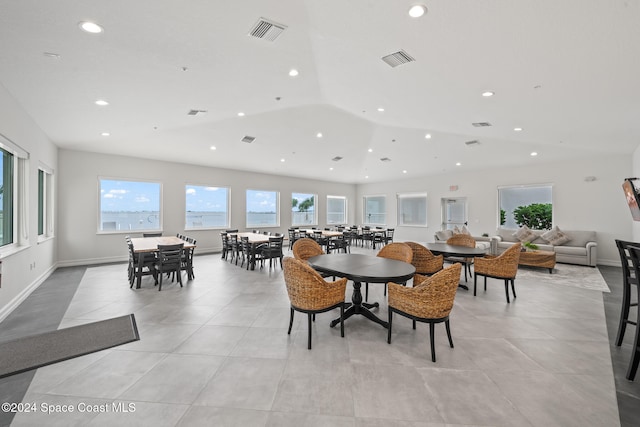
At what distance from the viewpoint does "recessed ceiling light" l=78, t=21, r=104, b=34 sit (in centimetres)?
252

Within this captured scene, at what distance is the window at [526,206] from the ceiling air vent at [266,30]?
30.3ft

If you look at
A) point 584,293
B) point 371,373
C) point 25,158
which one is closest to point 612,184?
point 584,293

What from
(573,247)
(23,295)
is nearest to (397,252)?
(23,295)

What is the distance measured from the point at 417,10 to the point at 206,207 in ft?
28.3

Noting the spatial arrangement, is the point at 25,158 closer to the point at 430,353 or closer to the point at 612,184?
the point at 430,353

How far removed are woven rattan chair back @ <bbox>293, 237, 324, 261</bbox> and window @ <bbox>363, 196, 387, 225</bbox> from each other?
931 centimetres

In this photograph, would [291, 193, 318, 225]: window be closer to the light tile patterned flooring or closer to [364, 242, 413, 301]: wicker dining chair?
[364, 242, 413, 301]: wicker dining chair

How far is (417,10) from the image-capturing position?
94.0 inches

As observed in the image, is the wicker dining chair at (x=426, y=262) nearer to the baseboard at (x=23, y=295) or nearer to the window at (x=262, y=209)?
the baseboard at (x=23, y=295)

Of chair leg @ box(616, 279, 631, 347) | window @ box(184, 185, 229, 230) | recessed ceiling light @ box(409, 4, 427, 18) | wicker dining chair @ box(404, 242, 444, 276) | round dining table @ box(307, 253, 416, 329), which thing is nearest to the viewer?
recessed ceiling light @ box(409, 4, 427, 18)

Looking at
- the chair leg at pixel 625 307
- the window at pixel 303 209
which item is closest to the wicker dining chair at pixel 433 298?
the chair leg at pixel 625 307

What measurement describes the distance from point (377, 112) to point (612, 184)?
269 inches

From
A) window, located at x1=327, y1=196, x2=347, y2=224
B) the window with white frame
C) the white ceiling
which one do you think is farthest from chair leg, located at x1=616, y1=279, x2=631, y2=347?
window, located at x1=327, y1=196, x2=347, y2=224

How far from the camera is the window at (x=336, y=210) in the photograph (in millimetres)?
13406
